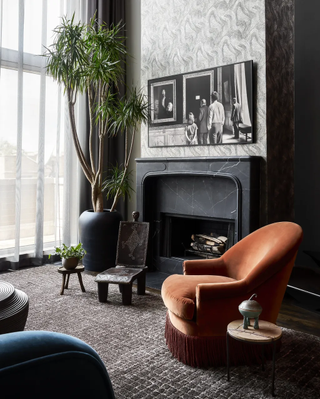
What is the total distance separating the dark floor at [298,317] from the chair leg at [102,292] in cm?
149

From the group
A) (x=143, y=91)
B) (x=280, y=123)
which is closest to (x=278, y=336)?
(x=280, y=123)

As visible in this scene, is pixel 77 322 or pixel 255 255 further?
pixel 77 322

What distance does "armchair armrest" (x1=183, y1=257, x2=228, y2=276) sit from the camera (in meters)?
2.97

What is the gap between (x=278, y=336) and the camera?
2049mm

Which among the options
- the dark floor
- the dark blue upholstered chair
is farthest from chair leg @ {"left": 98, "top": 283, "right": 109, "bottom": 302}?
the dark blue upholstered chair

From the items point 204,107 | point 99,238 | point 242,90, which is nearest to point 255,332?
point 242,90

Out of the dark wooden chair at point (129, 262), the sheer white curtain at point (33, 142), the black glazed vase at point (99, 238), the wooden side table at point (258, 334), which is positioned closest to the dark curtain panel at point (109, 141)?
the sheer white curtain at point (33, 142)

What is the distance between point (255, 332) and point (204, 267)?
0.94 metres

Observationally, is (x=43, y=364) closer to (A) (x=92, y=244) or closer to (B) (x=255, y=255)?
(B) (x=255, y=255)

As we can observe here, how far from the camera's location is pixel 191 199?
4363mm

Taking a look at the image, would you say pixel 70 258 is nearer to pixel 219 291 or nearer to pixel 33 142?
pixel 219 291

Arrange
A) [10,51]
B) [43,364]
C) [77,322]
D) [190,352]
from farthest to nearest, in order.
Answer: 1. [10,51]
2. [77,322]
3. [190,352]
4. [43,364]

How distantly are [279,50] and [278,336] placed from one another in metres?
2.83

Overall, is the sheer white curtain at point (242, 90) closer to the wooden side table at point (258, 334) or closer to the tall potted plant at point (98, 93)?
the tall potted plant at point (98, 93)
